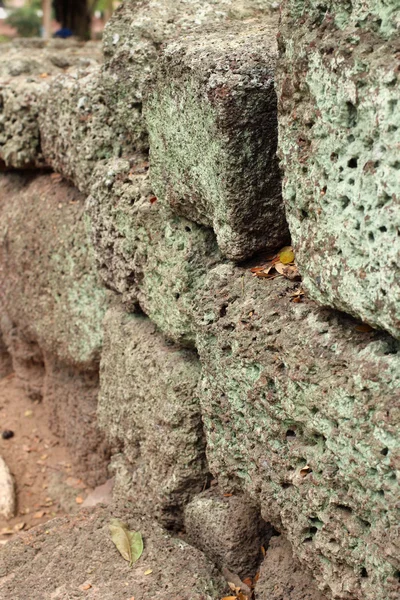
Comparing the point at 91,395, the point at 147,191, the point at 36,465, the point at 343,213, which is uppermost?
the point at 343,213

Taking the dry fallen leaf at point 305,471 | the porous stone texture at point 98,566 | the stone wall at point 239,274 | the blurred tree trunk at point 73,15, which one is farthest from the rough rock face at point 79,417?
the blurred tree trunk at point 73,15

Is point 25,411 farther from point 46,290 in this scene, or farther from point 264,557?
point 264,557

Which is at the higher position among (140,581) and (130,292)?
(130,292)

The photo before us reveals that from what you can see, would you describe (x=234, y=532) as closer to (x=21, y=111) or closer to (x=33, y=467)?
(x=33, y=467)

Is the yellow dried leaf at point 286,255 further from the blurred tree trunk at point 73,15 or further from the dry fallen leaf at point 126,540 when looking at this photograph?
the blurred tree trunk at point 73,15

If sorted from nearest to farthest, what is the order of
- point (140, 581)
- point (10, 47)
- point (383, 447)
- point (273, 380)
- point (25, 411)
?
point (383, 447), point (273, 380), point (140, 581), point (25, 411), point (10, 47)

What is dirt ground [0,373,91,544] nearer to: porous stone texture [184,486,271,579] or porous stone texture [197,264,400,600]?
porous stone texture [184,486,271,579]

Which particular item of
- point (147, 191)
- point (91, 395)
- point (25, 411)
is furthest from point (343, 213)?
point (25, 411)
